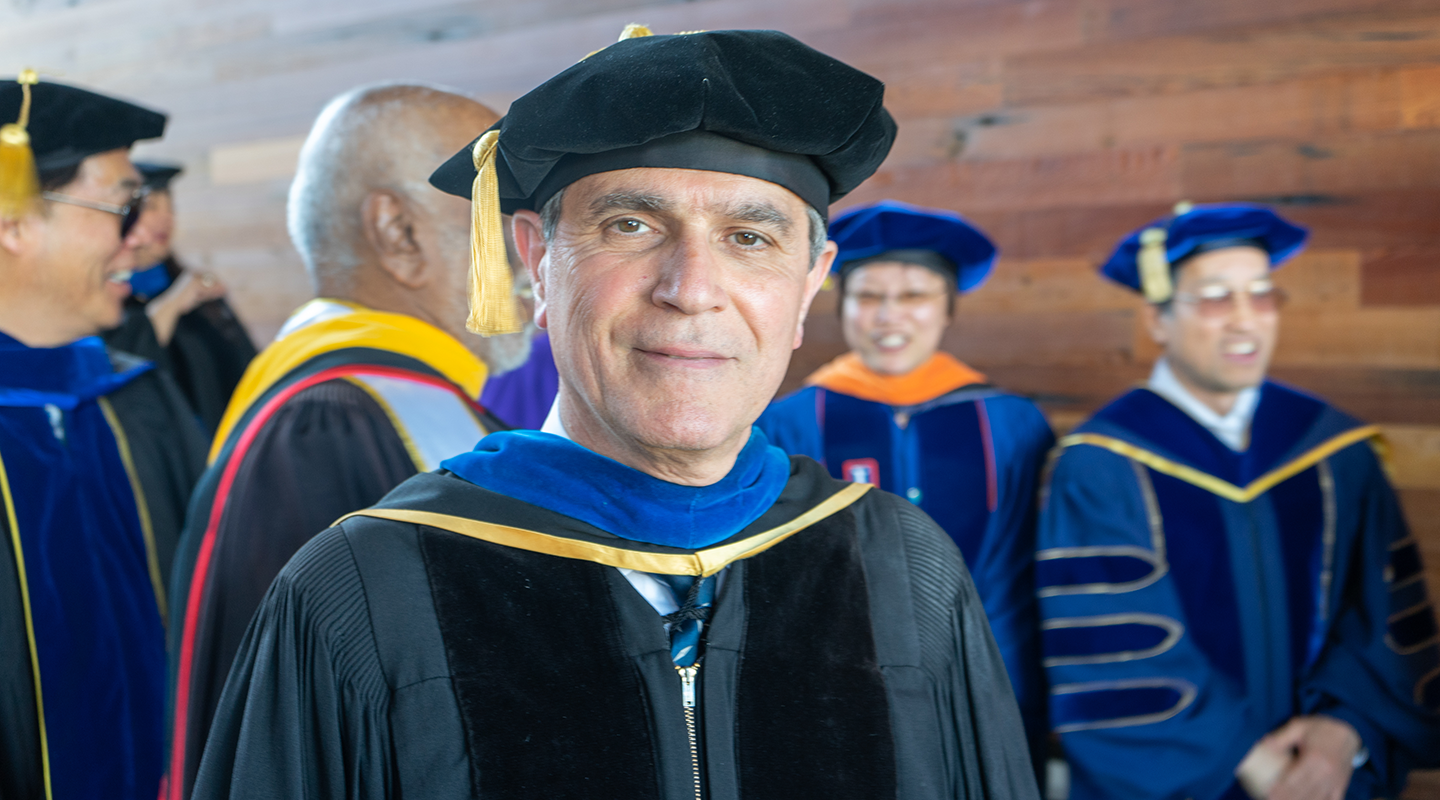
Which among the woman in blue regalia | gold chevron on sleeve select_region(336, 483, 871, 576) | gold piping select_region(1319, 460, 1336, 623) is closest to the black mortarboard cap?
gold chevron on sleeve select_region(336, 483, 871, 576)

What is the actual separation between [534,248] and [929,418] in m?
1.91

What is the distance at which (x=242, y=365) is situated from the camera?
3762mm

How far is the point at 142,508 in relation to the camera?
2.12m

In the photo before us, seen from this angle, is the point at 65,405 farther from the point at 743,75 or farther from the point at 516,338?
the point at 743,75

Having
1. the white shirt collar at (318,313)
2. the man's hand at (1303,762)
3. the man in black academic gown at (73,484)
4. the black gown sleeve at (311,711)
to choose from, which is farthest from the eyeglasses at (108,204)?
the man's hand at (1303,762)

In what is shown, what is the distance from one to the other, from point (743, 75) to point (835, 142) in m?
0.12

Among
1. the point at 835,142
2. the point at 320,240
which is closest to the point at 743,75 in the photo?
the point at 835,142

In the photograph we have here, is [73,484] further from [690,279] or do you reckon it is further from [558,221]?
[690,279]

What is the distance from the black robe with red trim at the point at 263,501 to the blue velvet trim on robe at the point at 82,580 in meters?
0.48

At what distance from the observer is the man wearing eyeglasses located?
7.38ft

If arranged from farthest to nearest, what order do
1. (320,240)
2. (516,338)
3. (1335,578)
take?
1. (1335,578)
2. (516,338)
3. (320,240)

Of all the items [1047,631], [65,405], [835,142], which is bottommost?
[1047,631]

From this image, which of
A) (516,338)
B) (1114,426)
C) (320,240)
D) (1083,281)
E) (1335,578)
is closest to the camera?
(320,240)

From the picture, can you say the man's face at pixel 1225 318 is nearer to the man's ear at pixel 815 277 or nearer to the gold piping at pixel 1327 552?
the gold piping at pixel 1327 552
